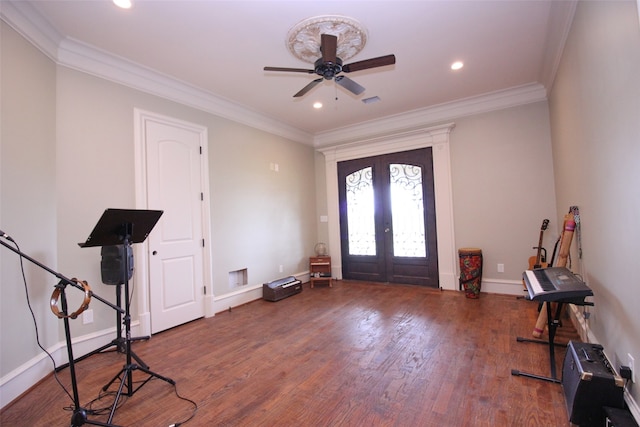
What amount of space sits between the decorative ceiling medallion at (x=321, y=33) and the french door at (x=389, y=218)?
249 centimetres

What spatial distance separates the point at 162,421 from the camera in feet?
5.92

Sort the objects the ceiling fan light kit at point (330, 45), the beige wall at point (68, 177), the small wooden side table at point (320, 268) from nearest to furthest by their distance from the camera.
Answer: the beige wall at point (68, 177) < the ceiling fan light kit at point (330, 45) < the small wooden side table at point (320, 268)

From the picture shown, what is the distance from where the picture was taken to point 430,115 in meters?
4.80

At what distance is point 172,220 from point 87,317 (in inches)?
48.3

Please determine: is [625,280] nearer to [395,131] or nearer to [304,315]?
[304,315]

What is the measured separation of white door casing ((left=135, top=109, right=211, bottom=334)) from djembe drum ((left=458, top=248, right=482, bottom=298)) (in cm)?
358

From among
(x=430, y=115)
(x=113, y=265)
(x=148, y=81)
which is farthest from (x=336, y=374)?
(x=430, y=115)

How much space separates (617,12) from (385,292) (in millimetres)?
3935

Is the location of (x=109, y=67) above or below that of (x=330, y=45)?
above

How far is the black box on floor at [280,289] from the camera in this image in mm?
4391

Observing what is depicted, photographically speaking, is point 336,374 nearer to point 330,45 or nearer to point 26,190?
point 330,45

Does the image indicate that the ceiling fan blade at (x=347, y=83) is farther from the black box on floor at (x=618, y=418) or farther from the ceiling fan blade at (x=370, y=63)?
the black box on floor at (x=618, y=418)

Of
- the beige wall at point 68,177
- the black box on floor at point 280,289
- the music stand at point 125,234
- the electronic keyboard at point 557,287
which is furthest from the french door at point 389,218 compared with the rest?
the music stand at point 125,234

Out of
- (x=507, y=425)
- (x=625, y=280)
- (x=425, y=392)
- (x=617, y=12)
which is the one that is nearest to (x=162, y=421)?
(x=425, y=392)
